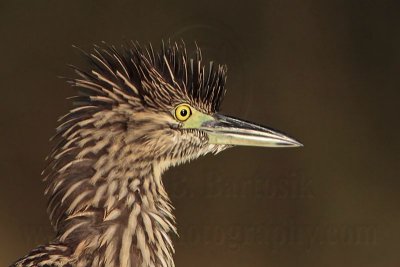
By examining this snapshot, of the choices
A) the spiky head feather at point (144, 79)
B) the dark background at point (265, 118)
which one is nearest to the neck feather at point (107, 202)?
the spiky head feather at point (144, 79)

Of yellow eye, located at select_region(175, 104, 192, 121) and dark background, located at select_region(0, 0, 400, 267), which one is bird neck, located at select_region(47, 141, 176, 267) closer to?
yellow eye, located at select_region(175, 104, 192, 121)

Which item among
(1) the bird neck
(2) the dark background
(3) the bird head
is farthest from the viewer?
(2) the dark background

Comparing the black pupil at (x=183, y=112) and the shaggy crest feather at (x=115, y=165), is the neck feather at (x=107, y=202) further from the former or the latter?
the black pupil at (x=183, y=112)

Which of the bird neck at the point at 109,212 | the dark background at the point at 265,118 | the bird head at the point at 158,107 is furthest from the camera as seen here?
the dark background at the point at 265,118

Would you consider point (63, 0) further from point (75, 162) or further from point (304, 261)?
point (75, 162)

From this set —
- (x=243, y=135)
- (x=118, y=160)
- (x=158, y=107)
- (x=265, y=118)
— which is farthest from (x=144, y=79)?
(x=265, y=118)

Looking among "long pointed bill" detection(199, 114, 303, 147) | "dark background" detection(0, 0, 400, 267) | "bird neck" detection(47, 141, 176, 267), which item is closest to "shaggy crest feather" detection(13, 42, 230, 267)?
"bird neck" detection(47, 141, 176, 267)

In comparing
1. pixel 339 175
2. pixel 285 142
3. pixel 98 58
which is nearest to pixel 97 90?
pixel 98 58
